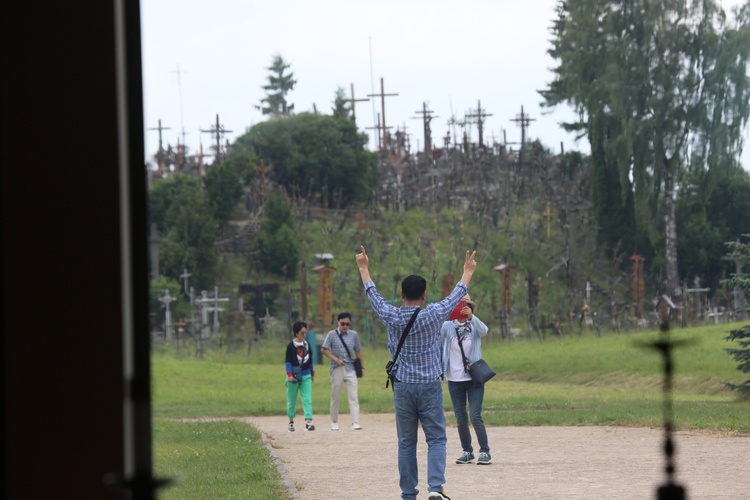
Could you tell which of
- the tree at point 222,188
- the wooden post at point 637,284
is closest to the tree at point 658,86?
the wooden post at point 637,284

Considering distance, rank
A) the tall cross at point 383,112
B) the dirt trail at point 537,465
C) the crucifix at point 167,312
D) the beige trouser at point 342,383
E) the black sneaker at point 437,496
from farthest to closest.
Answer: the tall cross at point 383,112
the crucifix at point 167,312
the beige trouser at point 342,383
the dirt trail at point 537,465
the black sneaker at point 437,496

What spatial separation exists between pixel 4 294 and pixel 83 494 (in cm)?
48

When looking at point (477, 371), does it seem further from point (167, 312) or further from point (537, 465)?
point (167, 312)

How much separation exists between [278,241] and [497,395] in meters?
25.4

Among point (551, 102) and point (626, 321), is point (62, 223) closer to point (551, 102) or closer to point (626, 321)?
point (626, 321)

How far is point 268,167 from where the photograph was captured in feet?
184

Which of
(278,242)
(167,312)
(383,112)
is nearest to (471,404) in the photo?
(167,312)

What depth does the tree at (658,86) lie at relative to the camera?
45.9m

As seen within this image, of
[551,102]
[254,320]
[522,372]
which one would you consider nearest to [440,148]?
[551,102]

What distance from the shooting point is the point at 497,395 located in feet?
91.9

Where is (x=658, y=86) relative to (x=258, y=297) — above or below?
above

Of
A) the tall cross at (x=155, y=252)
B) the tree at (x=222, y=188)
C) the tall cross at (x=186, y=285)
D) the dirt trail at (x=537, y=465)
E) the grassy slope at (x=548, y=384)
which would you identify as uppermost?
the tree at (x=222, y=188)

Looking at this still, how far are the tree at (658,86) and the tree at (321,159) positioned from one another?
13.4m

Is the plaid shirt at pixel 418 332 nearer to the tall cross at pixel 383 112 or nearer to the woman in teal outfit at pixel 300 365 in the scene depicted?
the woman in teal outfit at pixel 300 365
